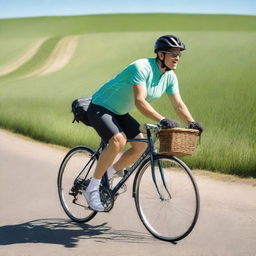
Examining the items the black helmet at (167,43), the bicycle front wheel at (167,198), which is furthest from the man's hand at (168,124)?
the black helmet at (167,43)

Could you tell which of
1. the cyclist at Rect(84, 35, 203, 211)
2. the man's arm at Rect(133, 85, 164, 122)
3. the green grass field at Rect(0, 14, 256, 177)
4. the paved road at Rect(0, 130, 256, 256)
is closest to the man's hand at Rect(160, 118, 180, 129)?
the cyclist at Rect(84, 35, 203, 211)

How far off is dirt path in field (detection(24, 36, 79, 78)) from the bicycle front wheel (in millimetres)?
29895

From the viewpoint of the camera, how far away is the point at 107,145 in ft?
18.2

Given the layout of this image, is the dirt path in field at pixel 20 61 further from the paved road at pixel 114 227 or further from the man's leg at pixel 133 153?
the man's leg at pixel 133 153

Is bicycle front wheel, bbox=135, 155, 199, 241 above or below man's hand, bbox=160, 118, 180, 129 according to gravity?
below

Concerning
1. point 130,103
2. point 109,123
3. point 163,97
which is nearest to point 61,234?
point 109,123

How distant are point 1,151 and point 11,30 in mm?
63965

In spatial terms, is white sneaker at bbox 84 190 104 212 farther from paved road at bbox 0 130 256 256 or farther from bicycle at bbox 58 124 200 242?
paved road at bbox 0 130 256 256

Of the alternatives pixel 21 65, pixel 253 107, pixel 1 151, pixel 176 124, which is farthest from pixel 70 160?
pixel 21 65

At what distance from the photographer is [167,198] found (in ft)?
17.4

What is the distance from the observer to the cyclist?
16.4 ft

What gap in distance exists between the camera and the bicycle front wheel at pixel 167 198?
5076mm

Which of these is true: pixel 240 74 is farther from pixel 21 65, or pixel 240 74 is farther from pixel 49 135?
pixel 21 65

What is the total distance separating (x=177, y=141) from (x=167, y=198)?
0.77 metres
